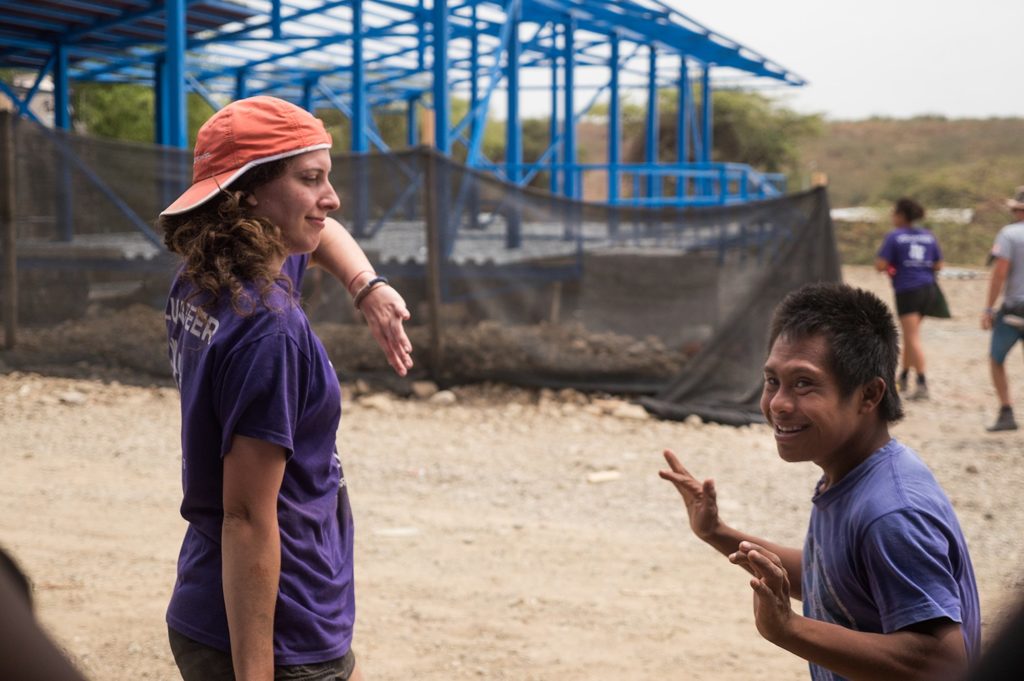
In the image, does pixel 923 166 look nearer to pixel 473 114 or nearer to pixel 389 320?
pixel 473 114

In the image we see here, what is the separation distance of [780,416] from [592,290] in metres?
6.86

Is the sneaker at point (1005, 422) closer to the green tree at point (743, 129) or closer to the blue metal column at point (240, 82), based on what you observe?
the blue metal column at point (240, 82)

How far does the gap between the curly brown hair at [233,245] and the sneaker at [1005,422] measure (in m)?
7.85

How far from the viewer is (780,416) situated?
2186 mm

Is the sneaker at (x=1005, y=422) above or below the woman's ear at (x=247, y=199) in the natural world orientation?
below

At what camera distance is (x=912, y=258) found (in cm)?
1002

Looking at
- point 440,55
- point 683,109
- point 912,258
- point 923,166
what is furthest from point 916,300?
point 923,166

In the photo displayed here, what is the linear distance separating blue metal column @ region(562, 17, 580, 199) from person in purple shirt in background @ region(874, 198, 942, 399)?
27.1 ft

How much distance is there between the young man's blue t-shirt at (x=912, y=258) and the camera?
10023mm

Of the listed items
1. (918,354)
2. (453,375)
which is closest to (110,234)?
(453,375)

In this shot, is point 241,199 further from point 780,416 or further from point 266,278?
point 780,416

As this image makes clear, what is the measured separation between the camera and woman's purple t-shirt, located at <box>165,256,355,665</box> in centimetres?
187

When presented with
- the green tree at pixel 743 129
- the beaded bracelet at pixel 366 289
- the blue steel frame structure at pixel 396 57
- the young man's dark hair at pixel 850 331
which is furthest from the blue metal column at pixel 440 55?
the green tree at pixel 743 129

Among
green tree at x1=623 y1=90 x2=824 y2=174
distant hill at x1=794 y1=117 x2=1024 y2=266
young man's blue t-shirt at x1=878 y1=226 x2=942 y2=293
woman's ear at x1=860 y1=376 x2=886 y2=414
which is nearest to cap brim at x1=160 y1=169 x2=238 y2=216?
woman's ear at x1=860 y1=376 x2=886 y2=414
